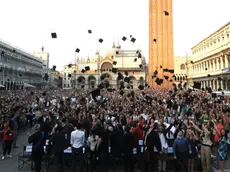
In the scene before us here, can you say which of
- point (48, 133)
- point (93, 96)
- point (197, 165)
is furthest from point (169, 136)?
point (93, 96)

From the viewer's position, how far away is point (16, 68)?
54.7 metres

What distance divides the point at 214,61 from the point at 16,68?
42480mm

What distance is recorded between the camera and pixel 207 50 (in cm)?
4903

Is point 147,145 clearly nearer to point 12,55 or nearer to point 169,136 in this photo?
point 169,136

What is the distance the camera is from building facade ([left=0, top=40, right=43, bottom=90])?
4759 centimetres

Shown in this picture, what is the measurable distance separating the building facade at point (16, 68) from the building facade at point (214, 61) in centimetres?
3578

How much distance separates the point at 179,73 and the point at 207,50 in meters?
21.5

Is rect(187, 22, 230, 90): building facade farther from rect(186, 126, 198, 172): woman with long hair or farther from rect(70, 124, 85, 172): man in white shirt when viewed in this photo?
rect(70, 124, 85, 172): man in white shirt

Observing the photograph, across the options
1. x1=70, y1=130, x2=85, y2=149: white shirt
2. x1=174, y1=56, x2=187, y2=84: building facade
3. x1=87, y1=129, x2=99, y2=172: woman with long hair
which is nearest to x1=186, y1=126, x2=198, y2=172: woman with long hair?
x1=87, y1=129, x2=99, y2=172: woman with long hair

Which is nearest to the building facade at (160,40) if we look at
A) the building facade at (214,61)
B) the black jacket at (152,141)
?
the building facade at (214,61)

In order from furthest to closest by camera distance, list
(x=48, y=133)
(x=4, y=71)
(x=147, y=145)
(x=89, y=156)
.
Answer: (x=4, y=71) < (x=48, y=133) < (x=89, y=156) < (x=147, y=145)

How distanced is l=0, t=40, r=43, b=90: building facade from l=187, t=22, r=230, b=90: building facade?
35783 mm

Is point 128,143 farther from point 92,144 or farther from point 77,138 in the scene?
point 77,138

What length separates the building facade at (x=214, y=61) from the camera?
37.9 meters
